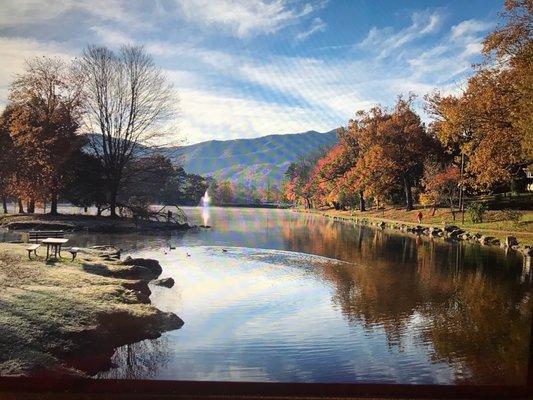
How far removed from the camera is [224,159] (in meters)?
15.4

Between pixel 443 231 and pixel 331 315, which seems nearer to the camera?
pixel 331 315

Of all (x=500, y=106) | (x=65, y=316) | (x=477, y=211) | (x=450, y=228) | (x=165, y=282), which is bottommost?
(x=165, y=282)

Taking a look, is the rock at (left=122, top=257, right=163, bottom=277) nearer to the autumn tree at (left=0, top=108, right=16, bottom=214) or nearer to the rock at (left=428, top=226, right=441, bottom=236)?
the autumn tree at (left=0, top=108, right=16, bottom=214)

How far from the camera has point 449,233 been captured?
22938 millimetres

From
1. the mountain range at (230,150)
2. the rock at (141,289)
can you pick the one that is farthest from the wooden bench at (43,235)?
the mountain range at (230,150)

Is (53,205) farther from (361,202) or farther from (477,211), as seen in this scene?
(361,202)

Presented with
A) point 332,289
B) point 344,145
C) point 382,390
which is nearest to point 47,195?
point 332,289

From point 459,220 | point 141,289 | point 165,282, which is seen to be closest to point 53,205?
point 165,282

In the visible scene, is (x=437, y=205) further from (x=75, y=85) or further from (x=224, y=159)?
(x=75, y=85)

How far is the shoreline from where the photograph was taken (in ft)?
62.0

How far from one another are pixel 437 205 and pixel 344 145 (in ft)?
24.3

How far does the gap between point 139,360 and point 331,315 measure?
3652 millimetres

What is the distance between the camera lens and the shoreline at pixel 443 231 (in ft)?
62.0

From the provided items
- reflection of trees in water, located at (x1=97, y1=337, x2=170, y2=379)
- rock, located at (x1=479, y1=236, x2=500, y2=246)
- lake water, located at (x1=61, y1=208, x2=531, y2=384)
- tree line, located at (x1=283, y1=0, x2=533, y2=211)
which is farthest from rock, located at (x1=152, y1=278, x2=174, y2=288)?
rock, located at (x1=479, y1=236, x2=500, y2=246)
